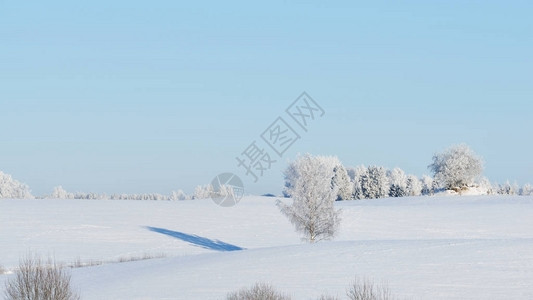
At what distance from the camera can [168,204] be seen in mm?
75562

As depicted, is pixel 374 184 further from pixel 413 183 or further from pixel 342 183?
pixel 413 183

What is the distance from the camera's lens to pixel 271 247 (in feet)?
134

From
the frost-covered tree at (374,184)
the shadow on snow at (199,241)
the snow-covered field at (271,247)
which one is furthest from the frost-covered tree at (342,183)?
the shadow on snow at (199,241)

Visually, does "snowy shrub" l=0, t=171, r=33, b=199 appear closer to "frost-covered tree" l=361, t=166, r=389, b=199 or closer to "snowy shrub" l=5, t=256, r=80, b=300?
"frost-covered tree" l=361, t=166, r=389, b=199

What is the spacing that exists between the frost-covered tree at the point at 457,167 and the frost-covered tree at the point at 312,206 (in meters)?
35.4

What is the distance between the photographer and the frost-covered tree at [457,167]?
88.2 m

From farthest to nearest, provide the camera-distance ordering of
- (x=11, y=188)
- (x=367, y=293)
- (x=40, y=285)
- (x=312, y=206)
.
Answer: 1. (x=11, y=188)
2. (x=312, y=206)
3. (x=40, y=285)
4. (x=367, y=293)

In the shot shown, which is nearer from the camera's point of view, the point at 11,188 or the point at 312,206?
the point at 312,206

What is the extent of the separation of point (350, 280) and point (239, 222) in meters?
34.6

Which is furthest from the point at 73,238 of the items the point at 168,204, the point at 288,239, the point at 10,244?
the point at 168,204

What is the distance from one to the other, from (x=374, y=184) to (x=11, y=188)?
56286 millimetres

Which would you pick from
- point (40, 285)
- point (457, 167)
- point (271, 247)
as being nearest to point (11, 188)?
point (457, 167)

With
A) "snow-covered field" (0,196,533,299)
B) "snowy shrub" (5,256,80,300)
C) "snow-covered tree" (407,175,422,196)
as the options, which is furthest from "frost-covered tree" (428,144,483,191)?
"snowy shrub" (5,256,80,300)

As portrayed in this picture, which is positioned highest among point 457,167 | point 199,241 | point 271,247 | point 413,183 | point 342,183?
point 413,183
